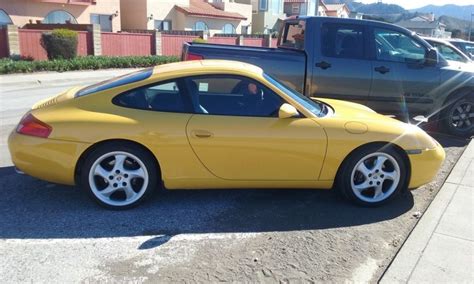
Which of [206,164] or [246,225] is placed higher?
[206,164]

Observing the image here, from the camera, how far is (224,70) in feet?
13.6

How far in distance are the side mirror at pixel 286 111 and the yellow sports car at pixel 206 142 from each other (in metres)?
0.01

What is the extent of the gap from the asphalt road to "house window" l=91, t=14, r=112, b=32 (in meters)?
24.6

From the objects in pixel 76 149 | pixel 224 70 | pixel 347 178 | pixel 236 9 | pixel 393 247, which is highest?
pixel 236 9

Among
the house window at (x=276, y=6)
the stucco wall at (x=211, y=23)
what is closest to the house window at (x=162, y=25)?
the stucco wall at (x=211, y=23)

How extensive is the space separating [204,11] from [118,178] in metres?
32.9

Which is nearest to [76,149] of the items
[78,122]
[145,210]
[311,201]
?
[78,122]

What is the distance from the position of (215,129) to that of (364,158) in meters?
1.46

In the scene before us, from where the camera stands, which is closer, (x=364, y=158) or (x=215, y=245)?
(x=215, y=245)

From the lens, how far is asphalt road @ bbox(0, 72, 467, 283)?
3131 mm

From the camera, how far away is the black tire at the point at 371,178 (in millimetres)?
4141

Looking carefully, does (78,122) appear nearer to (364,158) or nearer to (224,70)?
(224,70)

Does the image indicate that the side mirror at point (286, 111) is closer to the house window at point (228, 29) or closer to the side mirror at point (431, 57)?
the side mirror at point (431, 57)

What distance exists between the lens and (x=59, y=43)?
62.4 ft
